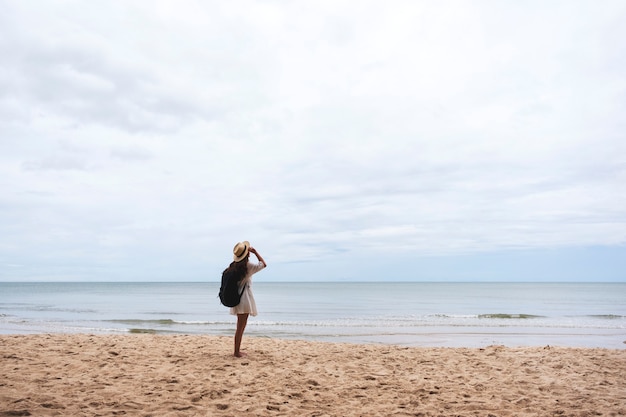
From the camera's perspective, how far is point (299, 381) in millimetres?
6777

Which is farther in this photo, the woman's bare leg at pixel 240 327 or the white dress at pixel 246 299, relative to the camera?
the woman's bare leg at pixel 240 327

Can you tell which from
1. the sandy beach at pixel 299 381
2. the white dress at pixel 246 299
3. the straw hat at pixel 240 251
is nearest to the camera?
the sandy beach at pixel 299 381

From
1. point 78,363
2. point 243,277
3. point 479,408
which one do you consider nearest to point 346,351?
point 243,277

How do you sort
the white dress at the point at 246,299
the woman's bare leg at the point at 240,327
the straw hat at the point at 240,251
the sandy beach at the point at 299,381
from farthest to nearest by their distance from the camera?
the woman's bare leg at the point at 240,327
the white dress at the point at 246,299
the straw hat at the point at 240,251
the sandy beach at the point at 299,381

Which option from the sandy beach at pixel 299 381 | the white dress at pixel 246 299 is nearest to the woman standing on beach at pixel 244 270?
the white dress at pixel 246 299

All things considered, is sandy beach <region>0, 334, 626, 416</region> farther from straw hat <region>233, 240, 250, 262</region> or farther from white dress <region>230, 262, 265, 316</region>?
straw hat <region>233, 240, 250, 262</region>

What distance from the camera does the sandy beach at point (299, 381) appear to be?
5.36 meters

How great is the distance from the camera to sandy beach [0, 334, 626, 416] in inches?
211

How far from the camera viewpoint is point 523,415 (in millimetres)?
5312

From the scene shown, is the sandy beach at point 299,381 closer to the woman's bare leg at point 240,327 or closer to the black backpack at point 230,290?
the woman's bare leg at point 240,327

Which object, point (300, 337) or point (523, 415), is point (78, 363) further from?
point (300, 337)

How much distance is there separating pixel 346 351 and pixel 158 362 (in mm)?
4011

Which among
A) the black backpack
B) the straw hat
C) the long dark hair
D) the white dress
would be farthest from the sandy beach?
the straw hat

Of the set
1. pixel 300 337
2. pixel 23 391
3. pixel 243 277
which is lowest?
pixel 300 337
